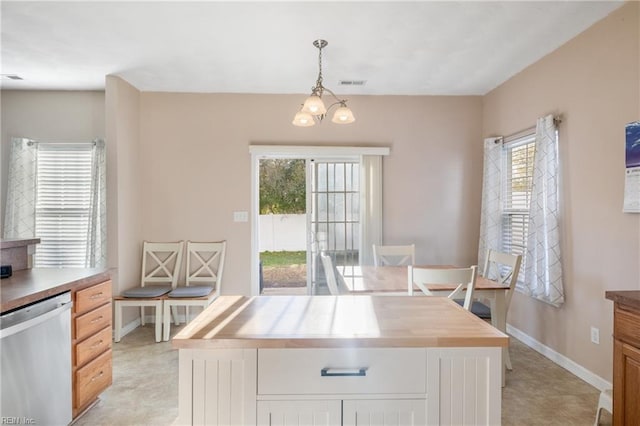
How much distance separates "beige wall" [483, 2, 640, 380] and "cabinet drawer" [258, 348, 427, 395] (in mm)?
2042

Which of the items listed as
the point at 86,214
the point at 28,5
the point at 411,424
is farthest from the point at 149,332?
the point at 411,424

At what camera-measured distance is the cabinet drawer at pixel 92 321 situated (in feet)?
6.67

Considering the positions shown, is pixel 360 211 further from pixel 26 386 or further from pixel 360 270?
pixel 26 386

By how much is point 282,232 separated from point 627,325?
6.46 metres

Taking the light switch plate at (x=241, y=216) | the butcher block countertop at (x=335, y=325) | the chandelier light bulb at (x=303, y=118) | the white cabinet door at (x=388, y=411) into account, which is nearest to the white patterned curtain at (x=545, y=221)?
the butcher block countertop at (x=335, y=325)

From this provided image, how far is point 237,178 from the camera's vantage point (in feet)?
13.1

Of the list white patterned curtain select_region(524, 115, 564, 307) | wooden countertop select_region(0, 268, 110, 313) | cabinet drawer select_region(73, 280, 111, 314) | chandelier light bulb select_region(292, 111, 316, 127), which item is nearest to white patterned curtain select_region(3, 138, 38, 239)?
wooden countertop select_region(0, 268, 110, 313)

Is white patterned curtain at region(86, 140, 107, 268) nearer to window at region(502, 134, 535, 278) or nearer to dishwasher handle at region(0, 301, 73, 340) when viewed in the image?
dishwasher handle at region(0, 301, 73, 340)

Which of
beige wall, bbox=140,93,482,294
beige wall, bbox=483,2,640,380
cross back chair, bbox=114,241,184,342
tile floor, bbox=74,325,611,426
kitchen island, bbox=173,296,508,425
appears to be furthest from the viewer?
beige wall, bbox=140,93,482,294

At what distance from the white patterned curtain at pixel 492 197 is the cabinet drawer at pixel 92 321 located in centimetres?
347

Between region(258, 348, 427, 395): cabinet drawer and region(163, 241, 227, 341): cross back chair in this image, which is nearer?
region(258, 348, 427, 395): cabinet drawer

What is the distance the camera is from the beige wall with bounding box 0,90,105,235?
3.85 m

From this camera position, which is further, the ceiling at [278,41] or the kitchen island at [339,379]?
the ceiling at [278,41]

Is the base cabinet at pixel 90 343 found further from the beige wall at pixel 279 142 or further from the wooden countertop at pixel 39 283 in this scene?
the beige wall at pixel 279 142
